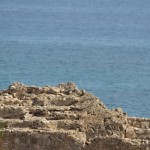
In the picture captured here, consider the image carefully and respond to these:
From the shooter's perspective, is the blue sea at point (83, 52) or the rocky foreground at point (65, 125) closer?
the rocky foreground at point (65, 125)

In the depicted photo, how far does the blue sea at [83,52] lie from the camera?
6875cm

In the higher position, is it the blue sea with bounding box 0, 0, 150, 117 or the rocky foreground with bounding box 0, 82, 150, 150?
the blue sea with bounding box 0, 0, 150, 117

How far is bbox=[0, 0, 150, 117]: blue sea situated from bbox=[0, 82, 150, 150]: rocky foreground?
2680 centimetres

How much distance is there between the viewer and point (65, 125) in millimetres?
26531

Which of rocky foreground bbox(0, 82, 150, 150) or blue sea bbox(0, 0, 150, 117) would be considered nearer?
rocky foreground bbox(0, 82, 150, 150)

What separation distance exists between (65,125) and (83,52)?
67.0m

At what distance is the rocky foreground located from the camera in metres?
25.2

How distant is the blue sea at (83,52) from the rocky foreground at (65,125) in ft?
87.9

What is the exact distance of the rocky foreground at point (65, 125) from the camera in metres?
25.2

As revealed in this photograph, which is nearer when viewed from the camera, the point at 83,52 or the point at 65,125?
the point at 65,125

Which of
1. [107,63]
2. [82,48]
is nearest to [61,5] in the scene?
[82,48]

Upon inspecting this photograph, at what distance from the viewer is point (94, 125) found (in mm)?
26547

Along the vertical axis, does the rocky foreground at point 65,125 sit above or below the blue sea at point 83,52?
below

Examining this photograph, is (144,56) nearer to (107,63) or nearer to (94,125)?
(107,63)
